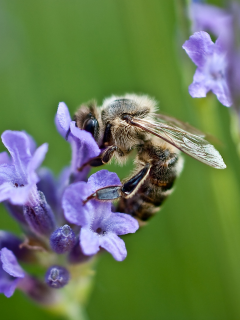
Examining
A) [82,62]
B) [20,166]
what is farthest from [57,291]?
[82,62]

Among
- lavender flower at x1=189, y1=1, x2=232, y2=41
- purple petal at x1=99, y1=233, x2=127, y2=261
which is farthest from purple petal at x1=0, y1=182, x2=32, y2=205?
lavender flower at x1=189, y1=1, x2=232, y2=41

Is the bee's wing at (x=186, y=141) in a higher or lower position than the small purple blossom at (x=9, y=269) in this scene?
higher

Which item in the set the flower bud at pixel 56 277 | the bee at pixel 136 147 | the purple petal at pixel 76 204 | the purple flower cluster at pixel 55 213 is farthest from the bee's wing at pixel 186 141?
the flower bud at pixel 56 277

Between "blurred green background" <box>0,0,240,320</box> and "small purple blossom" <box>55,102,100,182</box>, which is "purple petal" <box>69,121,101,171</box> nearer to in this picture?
"small purple blossom" <box>55,102,100,182</box>

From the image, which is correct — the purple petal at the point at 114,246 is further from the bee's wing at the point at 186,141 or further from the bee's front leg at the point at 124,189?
the bee's wing at the point at 186,141

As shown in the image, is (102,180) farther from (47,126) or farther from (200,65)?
(47,126)

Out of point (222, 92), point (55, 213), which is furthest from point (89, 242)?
point (222, 92)
